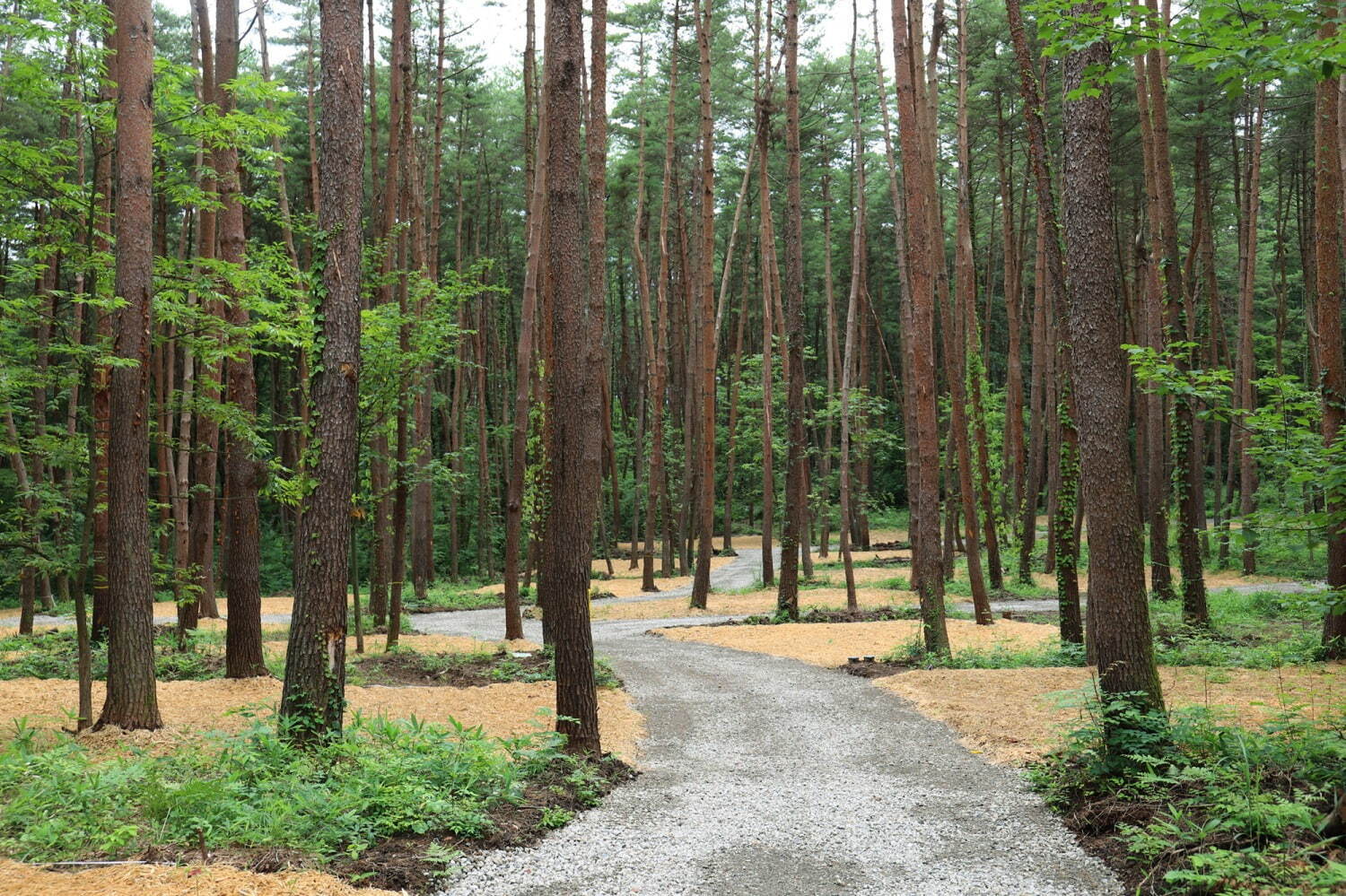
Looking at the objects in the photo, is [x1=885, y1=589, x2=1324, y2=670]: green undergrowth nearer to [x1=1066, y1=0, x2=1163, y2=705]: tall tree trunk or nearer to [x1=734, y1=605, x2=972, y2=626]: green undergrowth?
[x1=734, y1=605, x2=972, y2=626]: green undergrowth

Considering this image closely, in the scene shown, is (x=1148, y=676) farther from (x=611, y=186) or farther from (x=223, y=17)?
(x=611, y=186)

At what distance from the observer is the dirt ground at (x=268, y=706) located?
293 inches

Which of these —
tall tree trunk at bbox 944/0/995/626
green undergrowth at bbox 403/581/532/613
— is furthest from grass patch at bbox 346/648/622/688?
green undergrowth at bbox 403/581/532/613

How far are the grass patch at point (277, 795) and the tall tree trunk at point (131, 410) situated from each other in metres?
0.79

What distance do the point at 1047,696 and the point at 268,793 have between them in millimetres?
6588

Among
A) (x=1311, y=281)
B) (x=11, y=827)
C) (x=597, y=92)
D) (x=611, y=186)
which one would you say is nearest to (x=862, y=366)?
(x=611, y=186)

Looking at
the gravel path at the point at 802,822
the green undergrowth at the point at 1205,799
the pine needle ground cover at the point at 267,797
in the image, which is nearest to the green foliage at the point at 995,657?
the gravel path at the point at 802,822

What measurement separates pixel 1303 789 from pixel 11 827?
23.3 ft

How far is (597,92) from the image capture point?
1178 cm

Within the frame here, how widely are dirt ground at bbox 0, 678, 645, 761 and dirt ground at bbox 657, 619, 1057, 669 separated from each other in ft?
13.0

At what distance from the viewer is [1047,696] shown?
8109mm

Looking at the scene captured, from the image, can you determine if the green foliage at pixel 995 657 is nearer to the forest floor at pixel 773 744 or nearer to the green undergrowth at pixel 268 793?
the forest floor at pixel 773 744

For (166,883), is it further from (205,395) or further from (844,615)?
(844,615)

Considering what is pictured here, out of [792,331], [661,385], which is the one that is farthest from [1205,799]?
[661,385]
